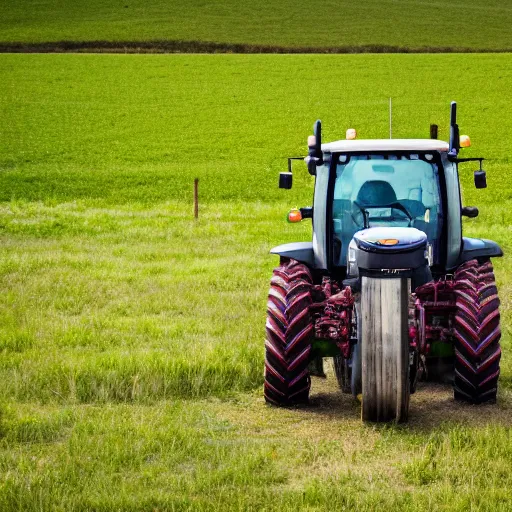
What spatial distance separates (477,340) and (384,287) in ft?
3.46

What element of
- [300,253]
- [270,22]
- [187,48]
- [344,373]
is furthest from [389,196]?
[270,22]

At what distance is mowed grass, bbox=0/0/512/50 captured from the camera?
65.9 m

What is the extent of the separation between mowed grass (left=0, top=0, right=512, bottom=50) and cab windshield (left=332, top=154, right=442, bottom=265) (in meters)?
56.8

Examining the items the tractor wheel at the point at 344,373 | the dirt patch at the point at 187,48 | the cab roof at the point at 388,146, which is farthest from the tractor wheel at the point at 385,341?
the dirt patch at the point at 187,48

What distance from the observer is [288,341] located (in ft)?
26.0

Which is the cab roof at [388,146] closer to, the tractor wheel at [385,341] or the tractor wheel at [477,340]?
the tractor wheel at [477,340]

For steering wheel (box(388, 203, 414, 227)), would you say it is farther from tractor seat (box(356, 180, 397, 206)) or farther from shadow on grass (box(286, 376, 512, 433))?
shadow on grass (box(286, 376, 512, 433))

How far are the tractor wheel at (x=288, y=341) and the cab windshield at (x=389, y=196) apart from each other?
2.05ft

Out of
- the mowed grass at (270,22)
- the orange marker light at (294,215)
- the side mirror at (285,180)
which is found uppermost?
the mowed grass at (270,22)

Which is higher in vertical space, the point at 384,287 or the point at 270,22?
the point at 270,22

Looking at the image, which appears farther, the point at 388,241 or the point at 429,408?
the point at 429,408

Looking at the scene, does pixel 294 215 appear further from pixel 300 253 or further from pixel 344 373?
pixel 344 373

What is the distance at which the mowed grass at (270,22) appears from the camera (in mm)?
65938

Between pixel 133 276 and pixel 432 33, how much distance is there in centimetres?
5845
